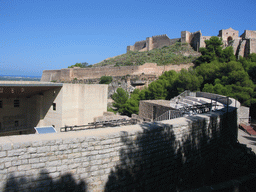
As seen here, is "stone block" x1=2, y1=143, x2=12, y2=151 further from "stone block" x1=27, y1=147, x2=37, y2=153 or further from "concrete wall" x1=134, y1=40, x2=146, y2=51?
"concrete wall" x1=134, y1=40, x2=146, y2=51

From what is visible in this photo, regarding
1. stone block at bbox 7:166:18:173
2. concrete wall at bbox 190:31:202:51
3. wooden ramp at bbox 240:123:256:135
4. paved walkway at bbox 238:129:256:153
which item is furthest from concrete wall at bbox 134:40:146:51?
stone block at bbox 7:166:18:173

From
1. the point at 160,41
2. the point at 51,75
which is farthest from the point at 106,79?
the point at 160,41

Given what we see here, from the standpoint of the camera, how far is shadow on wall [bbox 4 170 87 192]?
3619mm

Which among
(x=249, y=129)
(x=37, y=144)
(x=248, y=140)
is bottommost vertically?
(x=248, y=140)

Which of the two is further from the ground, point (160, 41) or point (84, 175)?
point (160, 41)

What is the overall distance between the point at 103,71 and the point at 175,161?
40967mm

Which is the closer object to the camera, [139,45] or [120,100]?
[120,100]

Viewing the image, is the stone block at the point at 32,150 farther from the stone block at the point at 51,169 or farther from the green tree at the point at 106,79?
the green tree at the point at 106,79

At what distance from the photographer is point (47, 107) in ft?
60.6

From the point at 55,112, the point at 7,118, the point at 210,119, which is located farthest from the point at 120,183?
the point at 7,118

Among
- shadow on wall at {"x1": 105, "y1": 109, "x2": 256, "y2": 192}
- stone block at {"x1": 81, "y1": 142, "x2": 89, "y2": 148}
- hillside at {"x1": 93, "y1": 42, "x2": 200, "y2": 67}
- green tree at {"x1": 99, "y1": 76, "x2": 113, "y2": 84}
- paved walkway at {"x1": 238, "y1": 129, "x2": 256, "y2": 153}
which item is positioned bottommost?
paved walkway at {"x1": 238, "y1": 129, "x2": 256, "y2": 153}

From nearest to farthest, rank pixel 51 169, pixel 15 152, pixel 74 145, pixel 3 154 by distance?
pixel 3 154 < pixel 15 152 < pixel 51 169 < pixel 74 145

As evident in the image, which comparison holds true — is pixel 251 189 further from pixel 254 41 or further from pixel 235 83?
pixel 254 41

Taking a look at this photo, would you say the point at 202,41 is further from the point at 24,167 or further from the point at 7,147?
the point at 7,147
